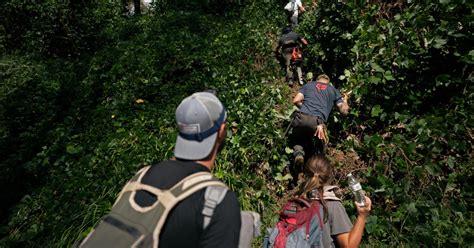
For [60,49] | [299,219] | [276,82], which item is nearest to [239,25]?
[276,82]

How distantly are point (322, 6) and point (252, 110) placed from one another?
3.83 metres

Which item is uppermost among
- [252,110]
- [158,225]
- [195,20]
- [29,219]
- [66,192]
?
[195,20]

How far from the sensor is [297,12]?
34.4 feet

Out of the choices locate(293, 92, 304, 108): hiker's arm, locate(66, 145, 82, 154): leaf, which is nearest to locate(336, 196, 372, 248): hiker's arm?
locate(293, 92, 304, 108): hiker's arm

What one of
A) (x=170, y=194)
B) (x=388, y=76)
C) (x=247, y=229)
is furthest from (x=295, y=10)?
(x=170, y=194)

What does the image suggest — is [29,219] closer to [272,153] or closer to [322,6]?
[272,153]

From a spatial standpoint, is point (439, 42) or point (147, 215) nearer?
point (147, 215)

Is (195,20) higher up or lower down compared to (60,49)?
higher up

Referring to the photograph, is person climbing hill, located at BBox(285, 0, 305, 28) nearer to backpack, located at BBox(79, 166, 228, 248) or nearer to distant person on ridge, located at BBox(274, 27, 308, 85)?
distant person on ridge, located at BBox(274, 27, 308, 85)

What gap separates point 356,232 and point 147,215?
1766 millimetres

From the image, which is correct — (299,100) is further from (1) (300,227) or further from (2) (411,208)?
(1) (300,227)

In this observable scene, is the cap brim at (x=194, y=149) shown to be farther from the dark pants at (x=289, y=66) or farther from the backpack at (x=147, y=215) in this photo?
the dark pants at (x=289, y=66)

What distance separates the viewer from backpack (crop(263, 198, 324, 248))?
2635 mm

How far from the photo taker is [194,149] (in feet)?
5.82
